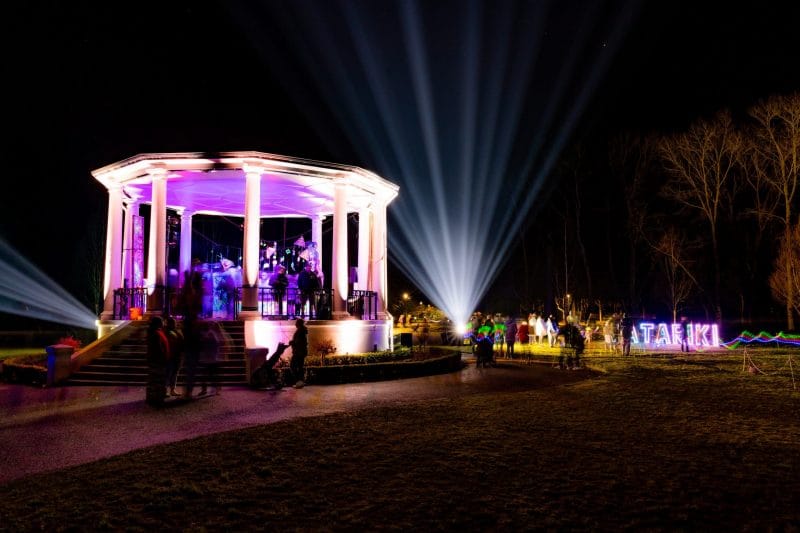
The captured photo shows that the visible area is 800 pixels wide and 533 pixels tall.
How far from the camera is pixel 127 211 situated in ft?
75.0

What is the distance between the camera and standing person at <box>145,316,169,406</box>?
1123 centimetres

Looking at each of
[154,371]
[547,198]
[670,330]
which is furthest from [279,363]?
[547,198]

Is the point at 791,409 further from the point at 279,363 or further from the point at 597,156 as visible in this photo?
the point at 597,156

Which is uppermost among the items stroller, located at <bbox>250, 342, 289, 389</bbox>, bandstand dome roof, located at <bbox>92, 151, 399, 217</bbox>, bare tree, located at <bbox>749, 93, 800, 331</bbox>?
bare tree, located at <bbox>749, 93, 800, 331</bbox>

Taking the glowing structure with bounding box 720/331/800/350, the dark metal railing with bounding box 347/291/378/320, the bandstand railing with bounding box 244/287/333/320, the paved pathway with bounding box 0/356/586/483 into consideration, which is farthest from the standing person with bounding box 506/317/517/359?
the glowing structure with bounding box 720/331/800/350

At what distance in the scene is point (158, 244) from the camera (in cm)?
1836

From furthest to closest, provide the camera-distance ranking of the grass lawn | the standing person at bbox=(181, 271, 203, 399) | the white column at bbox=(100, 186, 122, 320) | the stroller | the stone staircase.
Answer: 1. the white column at bbox=(100, 186, 122, 320)
2. the stone staircase
3. the stroller
4. the standing person at bbox=(181, 271, 203, 399)
5. the grass lawn

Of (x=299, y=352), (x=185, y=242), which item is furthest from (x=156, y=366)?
(x=185, y=242)

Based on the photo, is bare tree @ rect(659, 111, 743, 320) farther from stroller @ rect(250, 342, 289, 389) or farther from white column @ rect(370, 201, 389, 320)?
stroller @ rect(250, 342, 289, 389)

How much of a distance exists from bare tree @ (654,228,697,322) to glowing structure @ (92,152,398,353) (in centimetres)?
2546

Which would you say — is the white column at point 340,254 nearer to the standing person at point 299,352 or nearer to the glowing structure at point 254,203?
the glowing structure at point 254,203

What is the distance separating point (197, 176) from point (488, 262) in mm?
36360

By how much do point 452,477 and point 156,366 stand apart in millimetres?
7304

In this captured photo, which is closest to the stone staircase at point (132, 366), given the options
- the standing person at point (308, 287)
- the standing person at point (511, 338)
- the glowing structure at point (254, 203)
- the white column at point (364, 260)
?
the glowing structure at point (254, 203)
